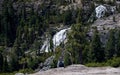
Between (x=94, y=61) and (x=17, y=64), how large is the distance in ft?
67.6

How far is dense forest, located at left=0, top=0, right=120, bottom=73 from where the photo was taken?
96625 mm

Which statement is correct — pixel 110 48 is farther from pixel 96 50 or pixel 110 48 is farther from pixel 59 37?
pixel 59 37

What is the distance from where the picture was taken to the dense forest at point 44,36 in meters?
96.6

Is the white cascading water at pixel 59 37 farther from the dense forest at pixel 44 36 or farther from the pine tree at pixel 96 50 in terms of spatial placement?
the pine tree at pixel 96 50

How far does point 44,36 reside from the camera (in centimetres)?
12794

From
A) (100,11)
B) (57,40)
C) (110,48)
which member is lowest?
(57,40)

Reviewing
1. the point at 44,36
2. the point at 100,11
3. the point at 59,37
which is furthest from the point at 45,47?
the point at 100,11

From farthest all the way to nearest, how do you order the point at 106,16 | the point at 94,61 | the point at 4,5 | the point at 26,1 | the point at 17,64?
the point at 26,1, the point at 4,5, the point at 106,16, the point at 17,64, the point at 94,61

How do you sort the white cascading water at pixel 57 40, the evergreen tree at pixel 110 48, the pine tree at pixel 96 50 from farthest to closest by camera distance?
the white cascading water at pixel 57 40 → the evergreen tree at pixel 110 48 → the pine tree at pixel 96 50

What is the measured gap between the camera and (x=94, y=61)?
311 feet

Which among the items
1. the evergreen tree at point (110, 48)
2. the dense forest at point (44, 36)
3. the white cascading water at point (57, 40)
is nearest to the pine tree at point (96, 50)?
the dense forest at point (44, 36)

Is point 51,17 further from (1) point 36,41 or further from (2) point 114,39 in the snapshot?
(2) point 114,39

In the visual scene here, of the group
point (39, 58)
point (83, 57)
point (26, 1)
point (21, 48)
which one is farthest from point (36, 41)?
point (26, 1)

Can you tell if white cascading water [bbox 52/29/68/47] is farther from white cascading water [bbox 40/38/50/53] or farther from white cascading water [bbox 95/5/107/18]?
white cascading water [bbox 95/5/107/18]
